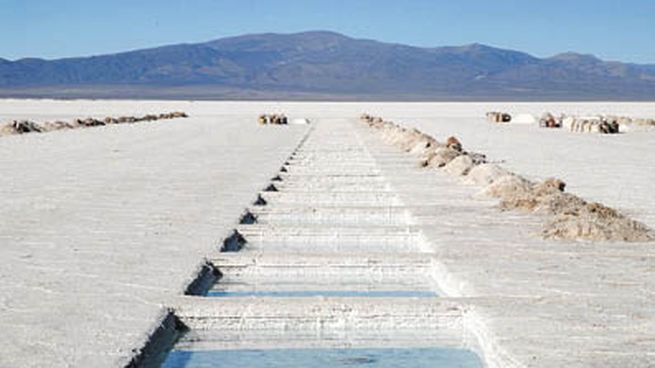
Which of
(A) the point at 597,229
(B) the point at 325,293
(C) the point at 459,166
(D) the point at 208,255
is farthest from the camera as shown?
(C) the point at 459,166

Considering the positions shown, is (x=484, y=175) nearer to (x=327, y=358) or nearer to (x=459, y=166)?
(x=459, y=166)

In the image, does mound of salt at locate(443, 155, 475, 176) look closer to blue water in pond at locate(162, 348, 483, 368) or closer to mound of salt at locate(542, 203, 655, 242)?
mound of salt at locate(542, 203, 655, 242)

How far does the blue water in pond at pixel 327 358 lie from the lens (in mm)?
5336

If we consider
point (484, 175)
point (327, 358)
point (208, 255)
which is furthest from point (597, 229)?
point (484, 175)

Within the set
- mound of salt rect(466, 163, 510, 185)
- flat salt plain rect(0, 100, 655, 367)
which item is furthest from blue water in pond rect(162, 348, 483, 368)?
mound of salt rect(466, 163, 510, 185)

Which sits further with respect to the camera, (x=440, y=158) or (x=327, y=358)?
(x=440, y=158)

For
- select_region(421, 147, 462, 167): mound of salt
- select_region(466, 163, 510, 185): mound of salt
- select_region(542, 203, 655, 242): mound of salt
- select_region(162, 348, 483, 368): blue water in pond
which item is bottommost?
select_region(421, 147, 462, 167): mound of salt

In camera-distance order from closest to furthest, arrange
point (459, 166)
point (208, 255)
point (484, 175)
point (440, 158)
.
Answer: point (208, 255) < point (484, 175) < point (459, 166) < point (440, 158)

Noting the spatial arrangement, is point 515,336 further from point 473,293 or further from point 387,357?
point 473,293

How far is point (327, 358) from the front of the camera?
17.9 ft

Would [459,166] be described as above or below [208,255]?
below

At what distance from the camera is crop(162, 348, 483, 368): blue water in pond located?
5.34 metres

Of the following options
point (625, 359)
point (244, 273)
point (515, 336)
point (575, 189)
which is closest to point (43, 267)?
point (244, 273)

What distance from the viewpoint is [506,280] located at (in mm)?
7031
